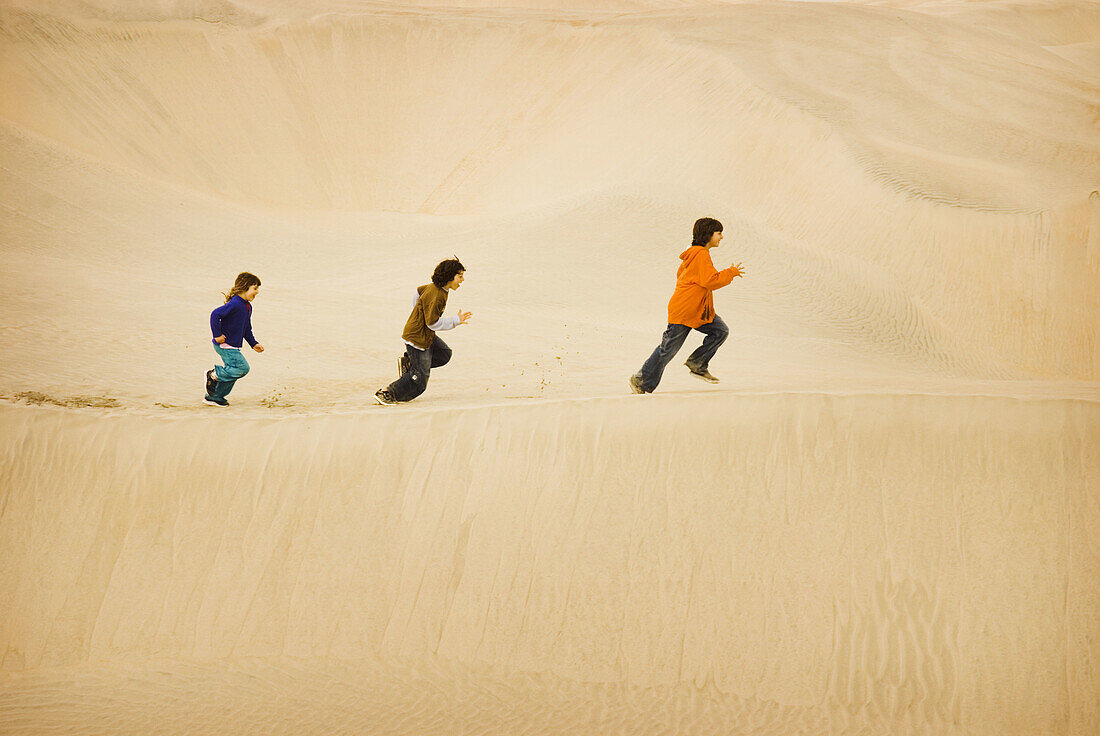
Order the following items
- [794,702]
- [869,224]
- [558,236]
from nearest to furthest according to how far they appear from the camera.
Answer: [794,702] → [558,236] → [869,224]

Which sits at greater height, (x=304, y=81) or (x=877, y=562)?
(x=304, y=81)

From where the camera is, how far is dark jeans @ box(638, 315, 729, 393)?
7320 millimetres

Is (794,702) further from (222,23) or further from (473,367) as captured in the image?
(222,23)

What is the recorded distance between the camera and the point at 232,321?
7191 mm

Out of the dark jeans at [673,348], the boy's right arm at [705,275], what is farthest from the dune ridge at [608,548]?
the boy's right arm at [705,275]

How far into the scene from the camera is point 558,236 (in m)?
15.9

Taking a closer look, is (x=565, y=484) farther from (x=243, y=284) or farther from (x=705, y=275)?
(x=243, y=284)

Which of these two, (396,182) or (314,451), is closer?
(314,451)

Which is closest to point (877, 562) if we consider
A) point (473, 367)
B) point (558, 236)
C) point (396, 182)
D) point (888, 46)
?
point (473, 367)

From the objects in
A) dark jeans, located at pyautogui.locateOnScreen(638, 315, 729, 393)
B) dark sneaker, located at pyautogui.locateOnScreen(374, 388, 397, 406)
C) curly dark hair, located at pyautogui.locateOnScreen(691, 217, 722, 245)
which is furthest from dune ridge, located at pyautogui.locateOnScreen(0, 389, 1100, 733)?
curly dark hair, located at pyautogui.locateOnScreen(691, 217, 722, 245)

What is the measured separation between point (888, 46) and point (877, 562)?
2301cm

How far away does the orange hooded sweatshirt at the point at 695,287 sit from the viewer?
23.3 feet

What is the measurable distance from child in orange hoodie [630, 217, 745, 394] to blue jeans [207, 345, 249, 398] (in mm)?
3199

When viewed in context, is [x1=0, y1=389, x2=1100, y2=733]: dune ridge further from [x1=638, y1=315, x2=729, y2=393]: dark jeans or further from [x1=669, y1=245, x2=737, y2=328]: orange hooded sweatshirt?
[x1=669, y1=245, x2=737, y2=328]: orange hooded sweatshirt
